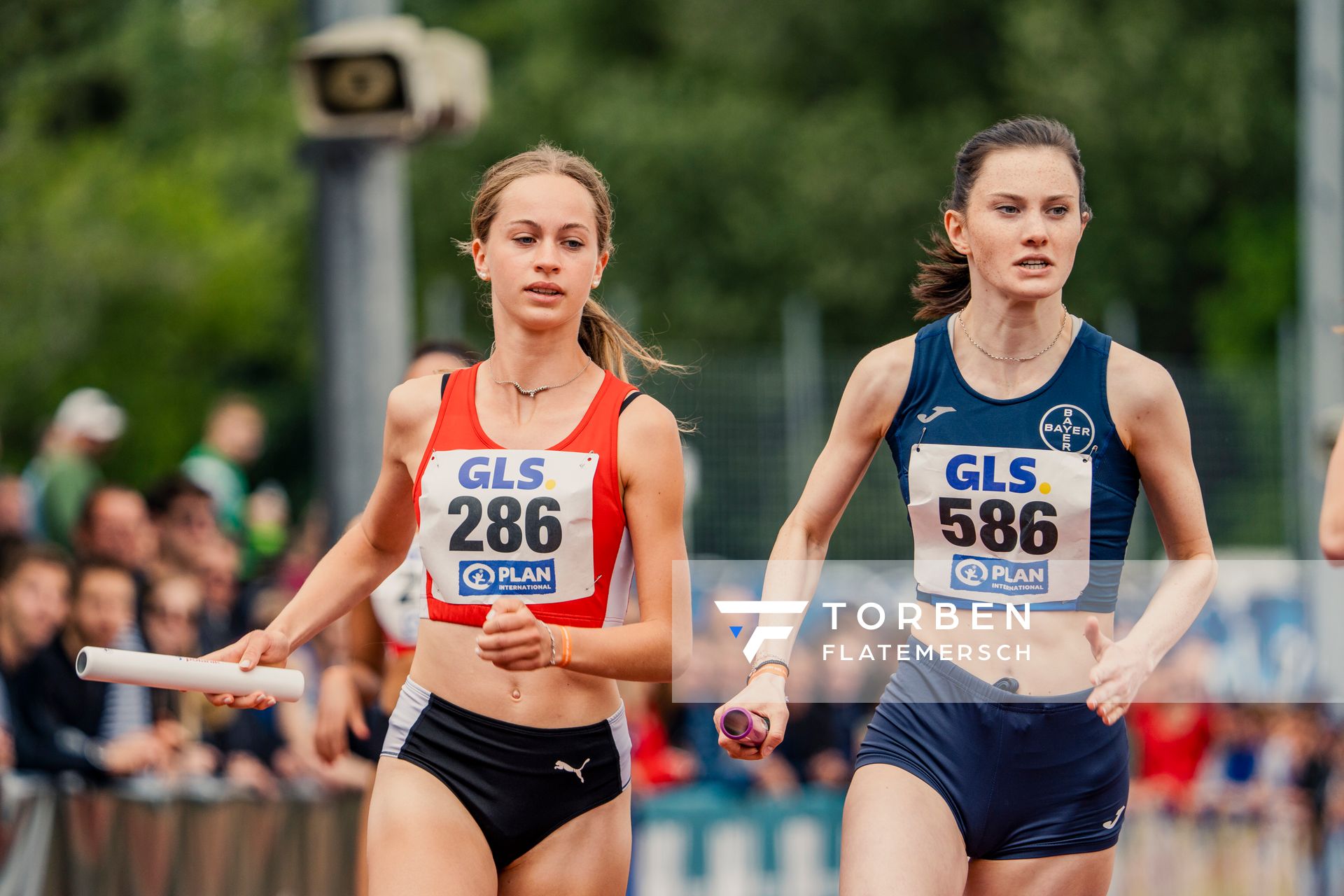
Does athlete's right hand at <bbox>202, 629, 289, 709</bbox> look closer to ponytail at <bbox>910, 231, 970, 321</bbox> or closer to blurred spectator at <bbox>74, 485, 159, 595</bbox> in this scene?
ponytail at <bbox>910, 231, 970, 321</bbox>

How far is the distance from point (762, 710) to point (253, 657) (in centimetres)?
123

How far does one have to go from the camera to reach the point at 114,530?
8.99 m

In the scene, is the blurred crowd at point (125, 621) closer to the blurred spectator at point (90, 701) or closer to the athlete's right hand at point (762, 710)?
the blurred spectator at point (90, 701)

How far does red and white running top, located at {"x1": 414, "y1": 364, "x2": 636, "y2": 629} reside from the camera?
15.3ft

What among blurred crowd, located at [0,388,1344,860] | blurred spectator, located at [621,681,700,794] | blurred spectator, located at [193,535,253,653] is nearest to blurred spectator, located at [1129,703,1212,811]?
blurred crowd, located at [0,388,1344,860]

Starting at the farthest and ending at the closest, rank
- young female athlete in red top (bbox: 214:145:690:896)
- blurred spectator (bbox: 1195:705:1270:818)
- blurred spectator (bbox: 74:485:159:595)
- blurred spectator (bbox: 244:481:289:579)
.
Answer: blurred spectator (bbox: 1195:705:1270:818) → blurred spectator (bbox: 244:481:289:579) → blurred spectator (bbox: 74:485:159:595) → young female athlete in red top (bbox: 214:145:690:896)

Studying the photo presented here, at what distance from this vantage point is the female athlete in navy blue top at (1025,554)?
468 centimetres

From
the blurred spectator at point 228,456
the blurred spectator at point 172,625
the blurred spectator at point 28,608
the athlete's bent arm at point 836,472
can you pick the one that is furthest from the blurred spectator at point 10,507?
the athlete's bent arm at point 836,472

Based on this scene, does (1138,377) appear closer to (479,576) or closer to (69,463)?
(479,576)

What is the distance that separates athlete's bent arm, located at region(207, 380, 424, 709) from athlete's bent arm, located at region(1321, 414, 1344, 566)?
83.6 inches

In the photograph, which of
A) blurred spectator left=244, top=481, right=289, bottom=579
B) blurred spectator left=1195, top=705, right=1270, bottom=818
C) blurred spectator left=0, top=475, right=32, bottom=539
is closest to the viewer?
blurred spectator left=0, top=475, right=32, bottom=539

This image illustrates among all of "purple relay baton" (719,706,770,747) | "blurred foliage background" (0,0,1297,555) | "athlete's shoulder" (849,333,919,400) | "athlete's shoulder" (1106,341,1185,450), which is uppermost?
"blurred foliage background" (0,0,1297,555)

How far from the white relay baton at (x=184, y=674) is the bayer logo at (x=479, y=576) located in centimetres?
46

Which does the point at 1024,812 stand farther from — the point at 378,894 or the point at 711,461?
the point at 711,461
